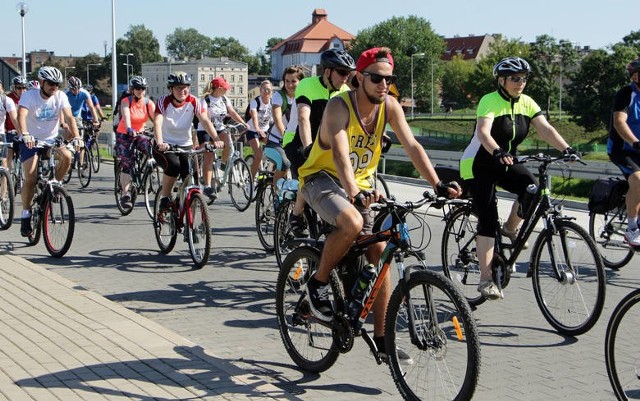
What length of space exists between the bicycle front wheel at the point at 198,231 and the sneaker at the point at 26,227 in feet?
7.38

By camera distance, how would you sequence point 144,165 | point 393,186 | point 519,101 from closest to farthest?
point 519,101
point 144,165
point 393,186

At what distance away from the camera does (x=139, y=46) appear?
181 metres

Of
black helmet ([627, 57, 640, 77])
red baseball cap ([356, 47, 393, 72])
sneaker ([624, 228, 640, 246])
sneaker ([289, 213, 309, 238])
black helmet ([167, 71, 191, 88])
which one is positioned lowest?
sneaker ([624, 228, 640, 246])

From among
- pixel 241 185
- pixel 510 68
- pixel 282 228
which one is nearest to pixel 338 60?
pixel 510 68

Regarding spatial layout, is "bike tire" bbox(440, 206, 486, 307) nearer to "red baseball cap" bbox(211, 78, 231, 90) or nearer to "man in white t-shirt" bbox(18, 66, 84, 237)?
"man in white t-shirt" bbox(18, 66, 84, 237)

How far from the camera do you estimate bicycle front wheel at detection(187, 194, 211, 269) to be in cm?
941

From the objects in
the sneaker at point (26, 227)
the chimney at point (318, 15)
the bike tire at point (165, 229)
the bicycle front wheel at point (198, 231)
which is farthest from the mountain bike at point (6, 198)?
the chimney at point (318, 15)

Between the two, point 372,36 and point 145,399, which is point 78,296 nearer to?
point 145,399

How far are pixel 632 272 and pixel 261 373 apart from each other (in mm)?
4991

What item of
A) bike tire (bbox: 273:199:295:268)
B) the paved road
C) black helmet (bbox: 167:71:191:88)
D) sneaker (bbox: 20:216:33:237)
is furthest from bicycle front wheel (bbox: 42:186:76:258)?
bike tire (bbox: 273:199:295:268)

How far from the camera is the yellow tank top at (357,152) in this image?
568cm

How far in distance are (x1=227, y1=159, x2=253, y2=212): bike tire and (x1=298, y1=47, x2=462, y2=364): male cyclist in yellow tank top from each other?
8844 millimetres

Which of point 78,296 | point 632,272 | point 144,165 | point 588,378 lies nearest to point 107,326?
point 78,296

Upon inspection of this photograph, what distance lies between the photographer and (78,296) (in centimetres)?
802
